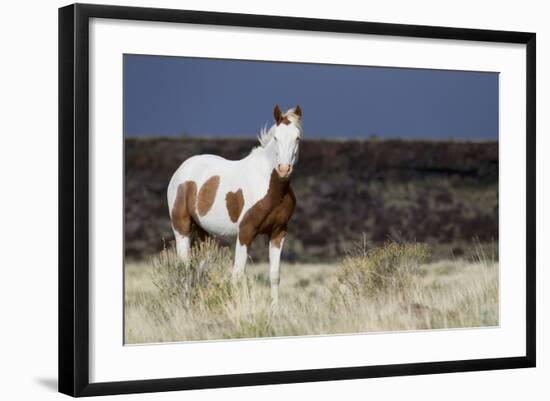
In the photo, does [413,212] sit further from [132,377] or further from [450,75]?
[132,377]

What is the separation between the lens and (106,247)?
9266mm

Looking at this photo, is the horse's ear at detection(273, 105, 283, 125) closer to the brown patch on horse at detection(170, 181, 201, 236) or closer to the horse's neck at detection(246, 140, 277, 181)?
the horse's neck at detection(246, 140, 277, 181)

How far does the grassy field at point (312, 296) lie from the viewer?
970cm

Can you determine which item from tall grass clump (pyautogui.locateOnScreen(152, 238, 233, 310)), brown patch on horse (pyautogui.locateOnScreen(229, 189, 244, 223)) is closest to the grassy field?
tall grass clump (pyautogui.locateOnScreen(152, 238, 233, 310))

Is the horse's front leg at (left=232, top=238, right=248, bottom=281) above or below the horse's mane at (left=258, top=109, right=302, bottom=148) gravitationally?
below

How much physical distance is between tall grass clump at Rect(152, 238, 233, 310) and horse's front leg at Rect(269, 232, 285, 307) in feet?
1.36

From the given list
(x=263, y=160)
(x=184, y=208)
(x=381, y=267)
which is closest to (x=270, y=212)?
(x=263, y=160)

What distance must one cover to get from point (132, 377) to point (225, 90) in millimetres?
2420

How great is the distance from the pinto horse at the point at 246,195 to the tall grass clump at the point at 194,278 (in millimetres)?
154

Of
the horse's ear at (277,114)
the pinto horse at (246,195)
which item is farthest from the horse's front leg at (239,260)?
the horse's ear at (277,114)

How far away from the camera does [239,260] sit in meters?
10.2

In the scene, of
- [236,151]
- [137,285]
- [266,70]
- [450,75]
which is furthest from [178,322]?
[450,75]

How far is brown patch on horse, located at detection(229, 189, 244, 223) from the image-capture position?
410 inches

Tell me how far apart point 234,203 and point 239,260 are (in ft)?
1.75
